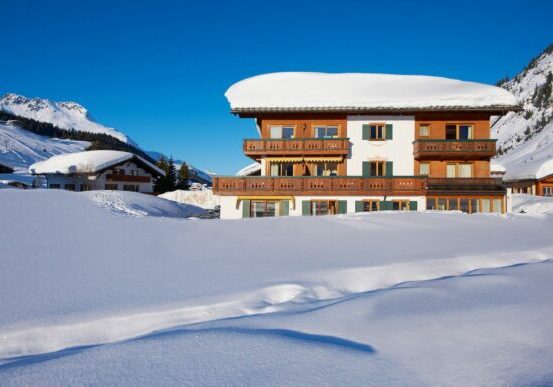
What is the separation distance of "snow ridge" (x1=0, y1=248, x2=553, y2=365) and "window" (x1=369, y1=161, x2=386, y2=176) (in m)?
16.4

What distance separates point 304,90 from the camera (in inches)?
940

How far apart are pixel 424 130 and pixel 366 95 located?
469 cm

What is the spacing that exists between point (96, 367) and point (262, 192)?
1886 cm

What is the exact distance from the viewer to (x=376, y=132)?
2338 centimetres

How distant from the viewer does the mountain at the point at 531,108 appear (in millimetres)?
106000

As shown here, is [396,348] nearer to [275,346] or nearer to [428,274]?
[275,346]

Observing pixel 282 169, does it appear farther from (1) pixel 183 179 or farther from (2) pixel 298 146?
(1) pixel 183 179

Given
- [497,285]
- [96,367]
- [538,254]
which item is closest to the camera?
[96,367]

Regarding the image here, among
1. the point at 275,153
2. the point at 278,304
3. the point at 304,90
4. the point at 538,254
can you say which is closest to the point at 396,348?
the point at 278,304

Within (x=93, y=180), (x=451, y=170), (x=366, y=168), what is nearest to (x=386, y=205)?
(x=366, y=168)

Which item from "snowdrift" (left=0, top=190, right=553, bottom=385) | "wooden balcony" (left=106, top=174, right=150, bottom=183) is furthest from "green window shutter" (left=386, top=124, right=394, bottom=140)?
"wooden balcony" (left=106, top=174, right=150, bottom=183)

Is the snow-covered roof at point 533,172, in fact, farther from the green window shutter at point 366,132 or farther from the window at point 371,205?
the window at point 371,205

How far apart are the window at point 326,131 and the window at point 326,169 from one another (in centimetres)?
202

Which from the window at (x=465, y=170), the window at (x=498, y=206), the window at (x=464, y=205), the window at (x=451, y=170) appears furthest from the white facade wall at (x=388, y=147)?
the window at (x=498, y=206)
